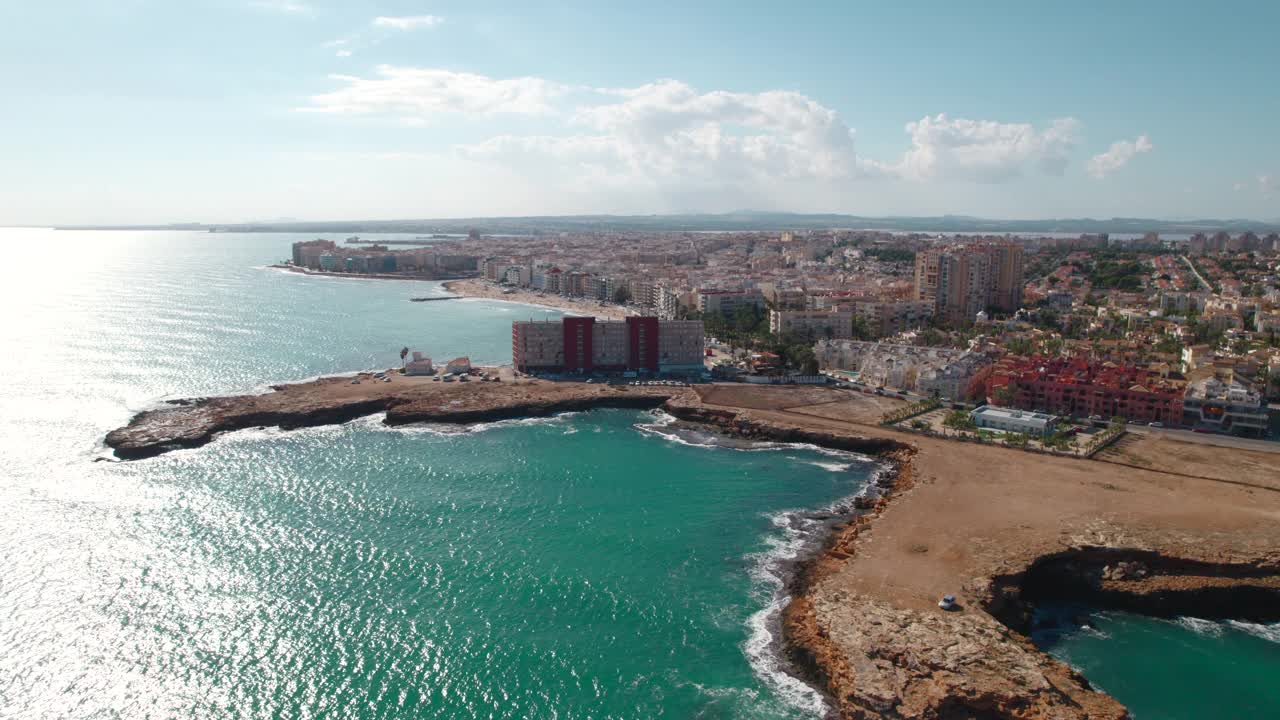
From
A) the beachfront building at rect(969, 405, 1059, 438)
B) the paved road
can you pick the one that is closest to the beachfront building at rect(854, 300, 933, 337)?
the beachfront building at rect(969, 405, 1059, 438)

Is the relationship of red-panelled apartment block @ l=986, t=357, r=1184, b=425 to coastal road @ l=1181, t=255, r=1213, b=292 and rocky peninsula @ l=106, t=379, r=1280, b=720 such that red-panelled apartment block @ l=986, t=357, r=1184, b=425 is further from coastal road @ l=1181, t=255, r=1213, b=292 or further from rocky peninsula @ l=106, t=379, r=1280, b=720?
coastal road @ l=1181, t=255, r=1213, b=292

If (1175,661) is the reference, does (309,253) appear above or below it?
above

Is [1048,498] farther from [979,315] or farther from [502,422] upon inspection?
[979,315]

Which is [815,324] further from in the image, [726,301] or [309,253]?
A: [309,253]

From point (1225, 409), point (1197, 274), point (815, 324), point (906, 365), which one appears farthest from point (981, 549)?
point (1197, 274)

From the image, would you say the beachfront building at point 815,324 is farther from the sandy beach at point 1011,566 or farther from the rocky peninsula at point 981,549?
the sandy beach at point 1011,566

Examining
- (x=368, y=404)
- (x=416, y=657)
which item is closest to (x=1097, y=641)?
(x=416, y=657)
